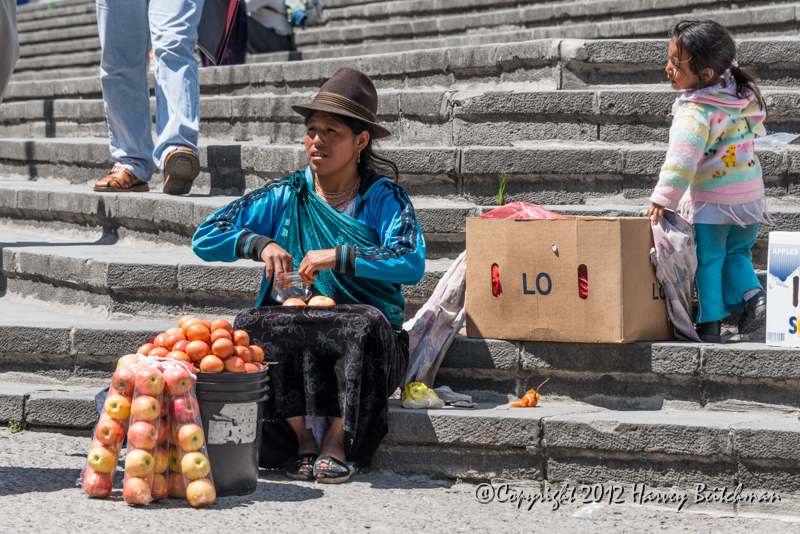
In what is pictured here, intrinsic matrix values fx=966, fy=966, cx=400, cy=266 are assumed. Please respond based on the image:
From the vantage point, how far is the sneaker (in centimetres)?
583

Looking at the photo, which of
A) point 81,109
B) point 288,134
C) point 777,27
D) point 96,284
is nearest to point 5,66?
point 96,284

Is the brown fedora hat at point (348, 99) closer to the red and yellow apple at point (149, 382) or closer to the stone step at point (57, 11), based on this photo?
the red and yellow apple at point (149, 382)

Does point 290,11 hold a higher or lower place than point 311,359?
higher

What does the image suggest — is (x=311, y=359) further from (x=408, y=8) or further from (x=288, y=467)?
(x=408, y=8)

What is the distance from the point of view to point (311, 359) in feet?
12.4

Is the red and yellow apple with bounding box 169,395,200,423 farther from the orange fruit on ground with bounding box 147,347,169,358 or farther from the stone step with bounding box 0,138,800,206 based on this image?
the stone step with bounding box 0,138,800,206

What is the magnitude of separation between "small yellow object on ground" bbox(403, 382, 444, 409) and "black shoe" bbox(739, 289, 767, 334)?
138cm

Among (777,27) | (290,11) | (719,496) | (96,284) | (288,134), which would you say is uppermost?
(290,11)

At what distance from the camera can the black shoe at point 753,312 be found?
414 centimetres

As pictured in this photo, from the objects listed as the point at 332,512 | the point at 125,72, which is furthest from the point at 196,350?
the point at 125,72

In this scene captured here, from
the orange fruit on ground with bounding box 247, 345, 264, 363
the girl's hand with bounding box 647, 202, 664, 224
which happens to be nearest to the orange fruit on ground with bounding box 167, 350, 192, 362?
the orange fruit on ground with bounding box 247, 345, 264, 363

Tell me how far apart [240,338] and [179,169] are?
261 centimetres

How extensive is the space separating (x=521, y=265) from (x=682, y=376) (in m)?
0.81

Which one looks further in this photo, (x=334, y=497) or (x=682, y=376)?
(x=682, y=376)
